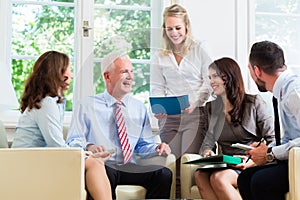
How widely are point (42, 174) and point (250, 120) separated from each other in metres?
1.28

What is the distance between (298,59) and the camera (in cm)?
417

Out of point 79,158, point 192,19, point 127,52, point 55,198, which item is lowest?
point 55,198

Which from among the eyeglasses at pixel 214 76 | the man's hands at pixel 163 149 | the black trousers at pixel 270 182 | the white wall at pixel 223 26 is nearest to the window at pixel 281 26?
the white wall at pixel 223 26

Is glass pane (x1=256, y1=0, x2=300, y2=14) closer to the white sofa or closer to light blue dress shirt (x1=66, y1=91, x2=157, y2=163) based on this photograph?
light blue dress shirt (x1=66, y1=91, x2=157, y2=163)

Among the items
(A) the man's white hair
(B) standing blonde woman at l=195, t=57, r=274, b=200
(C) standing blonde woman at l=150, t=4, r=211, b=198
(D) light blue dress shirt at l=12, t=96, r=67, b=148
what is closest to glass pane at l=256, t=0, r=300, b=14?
(B) standing blonde woman at l=195, t=57, r=274, b=200

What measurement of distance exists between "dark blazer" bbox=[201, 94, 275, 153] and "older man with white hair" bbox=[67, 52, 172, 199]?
0.37 meters

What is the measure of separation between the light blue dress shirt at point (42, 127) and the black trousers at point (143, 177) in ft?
1.01

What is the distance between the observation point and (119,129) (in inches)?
112

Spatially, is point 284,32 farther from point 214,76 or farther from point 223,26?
point 214,76

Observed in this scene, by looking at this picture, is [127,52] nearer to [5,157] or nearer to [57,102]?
[57,102]

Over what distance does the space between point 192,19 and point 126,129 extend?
1.33m

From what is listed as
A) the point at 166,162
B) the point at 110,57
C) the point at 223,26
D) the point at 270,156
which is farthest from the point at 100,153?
the point at 223,26

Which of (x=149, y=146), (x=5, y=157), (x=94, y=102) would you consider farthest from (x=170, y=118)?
(x=5, y=157)

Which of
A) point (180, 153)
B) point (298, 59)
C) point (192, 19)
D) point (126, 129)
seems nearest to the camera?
point (126, 129)
